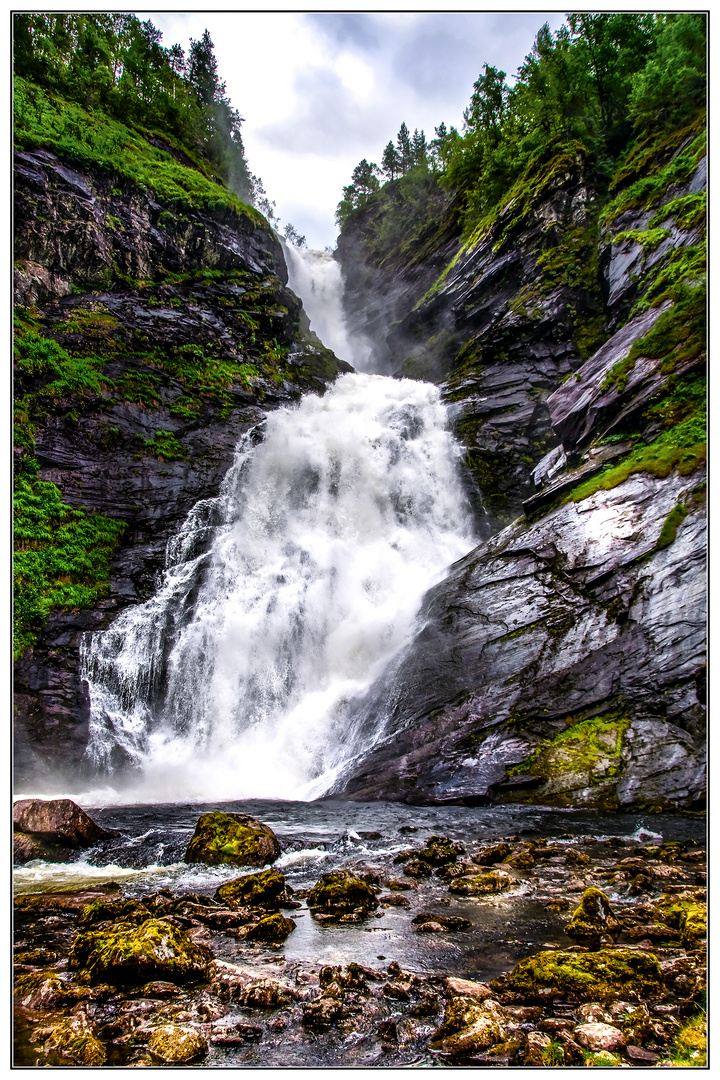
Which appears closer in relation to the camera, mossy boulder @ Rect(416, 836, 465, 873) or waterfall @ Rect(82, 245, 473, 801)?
mossy boulder @ Rect(416, 836, 465, 873)

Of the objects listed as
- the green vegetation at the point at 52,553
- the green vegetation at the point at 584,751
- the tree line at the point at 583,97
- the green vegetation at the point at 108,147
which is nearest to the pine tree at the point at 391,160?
the tree line at the point at 583,97

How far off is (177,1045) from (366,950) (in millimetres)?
2266

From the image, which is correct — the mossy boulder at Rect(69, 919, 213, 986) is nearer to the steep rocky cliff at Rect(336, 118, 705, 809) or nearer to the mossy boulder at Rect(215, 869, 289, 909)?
the mossy boulder at Rect(215, 869, 289, 909)

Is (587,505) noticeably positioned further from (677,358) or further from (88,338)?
(88,338)

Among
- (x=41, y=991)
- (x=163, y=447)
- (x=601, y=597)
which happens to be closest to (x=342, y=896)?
(x=41, y=991)

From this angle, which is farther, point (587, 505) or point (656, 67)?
point (656, 67)

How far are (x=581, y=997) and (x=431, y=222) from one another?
5048 centimetres

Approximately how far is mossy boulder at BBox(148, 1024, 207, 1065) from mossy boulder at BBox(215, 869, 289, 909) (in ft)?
9.98

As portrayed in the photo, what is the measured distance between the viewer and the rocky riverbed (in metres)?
3.60

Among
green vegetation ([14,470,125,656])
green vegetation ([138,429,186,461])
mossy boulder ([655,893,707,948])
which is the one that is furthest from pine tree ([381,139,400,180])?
mossy boulder ([655,893,707,948])

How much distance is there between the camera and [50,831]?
9.25 metres

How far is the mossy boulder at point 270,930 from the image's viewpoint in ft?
18.3
